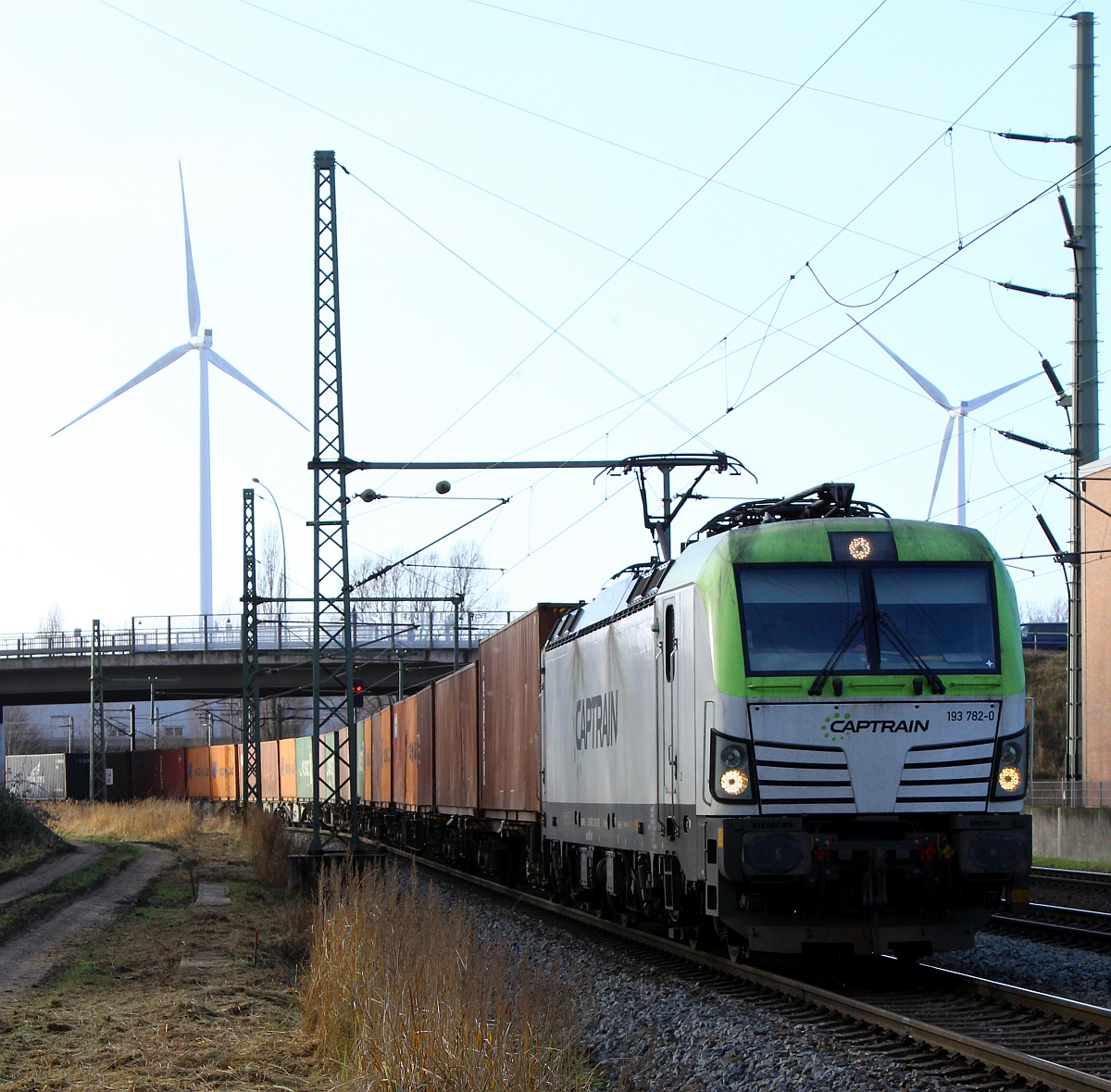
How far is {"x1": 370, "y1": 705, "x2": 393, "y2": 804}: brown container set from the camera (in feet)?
123

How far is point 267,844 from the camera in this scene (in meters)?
27.3

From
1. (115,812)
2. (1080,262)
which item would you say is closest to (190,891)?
(1080,262)

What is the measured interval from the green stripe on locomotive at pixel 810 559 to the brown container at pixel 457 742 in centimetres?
1334

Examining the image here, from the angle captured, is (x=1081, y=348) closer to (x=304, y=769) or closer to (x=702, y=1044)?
(x=702, y=1044)

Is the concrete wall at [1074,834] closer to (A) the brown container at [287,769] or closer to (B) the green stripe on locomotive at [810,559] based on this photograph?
(B) the green stripe on locomotive at [810,559]

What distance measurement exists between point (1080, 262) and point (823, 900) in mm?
19232

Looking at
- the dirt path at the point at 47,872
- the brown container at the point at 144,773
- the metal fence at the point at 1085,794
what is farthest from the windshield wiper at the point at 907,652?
the brown container at the point at 144,773

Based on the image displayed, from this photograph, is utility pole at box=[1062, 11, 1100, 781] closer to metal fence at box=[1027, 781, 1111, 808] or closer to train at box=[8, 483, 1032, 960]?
metal fence at box=[1027, 781, 1111, 808]

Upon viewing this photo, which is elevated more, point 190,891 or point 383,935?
point 383,935

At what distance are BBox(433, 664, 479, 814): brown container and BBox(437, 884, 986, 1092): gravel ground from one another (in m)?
12.0

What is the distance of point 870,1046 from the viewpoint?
8.66m

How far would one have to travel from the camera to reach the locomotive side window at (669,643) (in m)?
11.8

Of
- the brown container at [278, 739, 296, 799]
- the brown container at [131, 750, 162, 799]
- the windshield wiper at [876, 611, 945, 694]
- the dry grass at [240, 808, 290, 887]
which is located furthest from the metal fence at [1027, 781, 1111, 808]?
the brown container at [131, 750, 162, 799]

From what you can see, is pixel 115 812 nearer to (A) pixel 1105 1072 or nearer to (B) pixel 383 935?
(B) pixel 383 935
